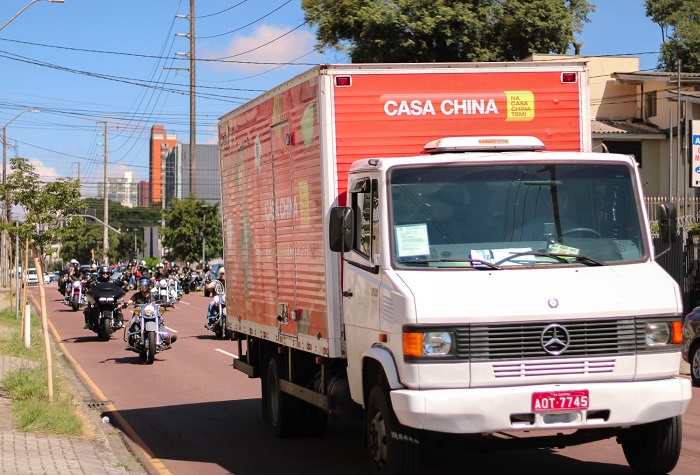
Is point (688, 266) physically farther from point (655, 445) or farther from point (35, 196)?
point (655, 445)

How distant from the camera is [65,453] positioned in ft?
33.0

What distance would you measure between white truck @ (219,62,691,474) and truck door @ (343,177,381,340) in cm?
2

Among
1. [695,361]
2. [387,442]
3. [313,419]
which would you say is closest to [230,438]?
[313,419]

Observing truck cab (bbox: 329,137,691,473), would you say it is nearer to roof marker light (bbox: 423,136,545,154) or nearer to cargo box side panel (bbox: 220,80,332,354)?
roof marker light (bbox: 423,136,545,154)

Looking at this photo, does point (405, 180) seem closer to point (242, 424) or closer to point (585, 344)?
point (585, 344)

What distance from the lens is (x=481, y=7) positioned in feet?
131

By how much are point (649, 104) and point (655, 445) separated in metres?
39.3

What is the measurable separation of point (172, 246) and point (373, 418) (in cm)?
6185

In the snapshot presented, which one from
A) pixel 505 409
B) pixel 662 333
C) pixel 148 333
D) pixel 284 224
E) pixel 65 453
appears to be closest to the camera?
pixel 505 409

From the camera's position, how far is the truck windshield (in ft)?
26.8

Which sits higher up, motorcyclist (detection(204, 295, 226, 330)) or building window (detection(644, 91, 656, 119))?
building window (detection(644, 91, 656, 119))

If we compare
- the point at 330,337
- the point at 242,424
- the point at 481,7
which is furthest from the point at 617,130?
the point at 330,337

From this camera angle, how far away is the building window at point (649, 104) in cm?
4516

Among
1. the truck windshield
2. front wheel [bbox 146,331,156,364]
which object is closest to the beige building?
front wheel [bbox 146,331,156,364]
